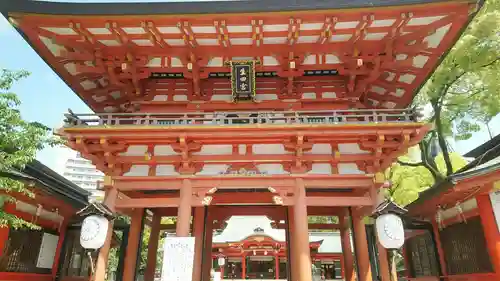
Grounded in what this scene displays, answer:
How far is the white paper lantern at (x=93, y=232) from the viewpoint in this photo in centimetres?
737

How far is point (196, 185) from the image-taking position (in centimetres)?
900

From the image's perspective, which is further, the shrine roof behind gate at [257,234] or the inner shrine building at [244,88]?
the shrine roof behind gate at [257,234]

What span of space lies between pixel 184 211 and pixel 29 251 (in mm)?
5065

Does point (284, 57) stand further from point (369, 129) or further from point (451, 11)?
point (451, 11)

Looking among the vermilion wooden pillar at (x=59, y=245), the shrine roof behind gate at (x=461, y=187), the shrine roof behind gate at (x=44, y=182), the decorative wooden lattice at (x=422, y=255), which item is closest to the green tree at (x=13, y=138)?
the shrine roof behind gate at (x=44, y=182)

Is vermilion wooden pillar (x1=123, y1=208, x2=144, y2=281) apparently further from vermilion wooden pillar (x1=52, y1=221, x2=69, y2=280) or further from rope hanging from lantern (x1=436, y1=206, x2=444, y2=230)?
rope hanging from lantern (x1=436, y1=206, x2=444, y2=230)

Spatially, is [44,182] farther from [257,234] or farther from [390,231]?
[257,234]

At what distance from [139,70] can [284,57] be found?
4233 millimetres

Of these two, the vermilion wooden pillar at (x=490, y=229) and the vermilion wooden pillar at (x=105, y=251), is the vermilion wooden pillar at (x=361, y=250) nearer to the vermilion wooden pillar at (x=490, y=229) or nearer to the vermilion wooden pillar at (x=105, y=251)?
the vermilion wooden pillar at (x=490, y=229)

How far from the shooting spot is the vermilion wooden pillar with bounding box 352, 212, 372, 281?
376 inches

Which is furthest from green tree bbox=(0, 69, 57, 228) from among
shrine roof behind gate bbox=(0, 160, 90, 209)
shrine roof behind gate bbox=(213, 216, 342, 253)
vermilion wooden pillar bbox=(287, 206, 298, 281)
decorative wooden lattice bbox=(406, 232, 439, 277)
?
shrine roof behind gate bbox=(213, 216, 342, 253)

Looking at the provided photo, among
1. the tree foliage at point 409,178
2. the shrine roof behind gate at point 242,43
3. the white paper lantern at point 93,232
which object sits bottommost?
the white paper lantern at point 93,232

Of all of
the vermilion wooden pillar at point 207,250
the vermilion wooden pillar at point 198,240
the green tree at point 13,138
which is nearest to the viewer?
the green tree at point 13,138

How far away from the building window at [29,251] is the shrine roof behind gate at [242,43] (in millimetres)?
4613
